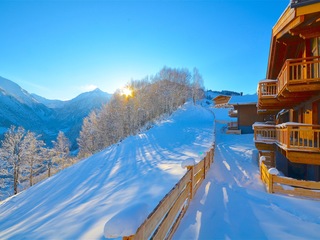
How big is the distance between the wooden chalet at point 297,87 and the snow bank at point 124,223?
25.3 feet

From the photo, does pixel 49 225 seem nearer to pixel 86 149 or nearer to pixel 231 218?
pixel 231 218

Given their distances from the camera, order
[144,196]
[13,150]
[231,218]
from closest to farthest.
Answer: [231,218] < [144,196] < [13,150]

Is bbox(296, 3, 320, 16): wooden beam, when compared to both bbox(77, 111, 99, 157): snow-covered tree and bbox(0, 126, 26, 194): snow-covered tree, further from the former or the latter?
bbox(77, 111, 99, 157): snow-covered tree

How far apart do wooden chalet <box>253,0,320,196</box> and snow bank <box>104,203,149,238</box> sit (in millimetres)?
7722

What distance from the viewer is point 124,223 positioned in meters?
2.23

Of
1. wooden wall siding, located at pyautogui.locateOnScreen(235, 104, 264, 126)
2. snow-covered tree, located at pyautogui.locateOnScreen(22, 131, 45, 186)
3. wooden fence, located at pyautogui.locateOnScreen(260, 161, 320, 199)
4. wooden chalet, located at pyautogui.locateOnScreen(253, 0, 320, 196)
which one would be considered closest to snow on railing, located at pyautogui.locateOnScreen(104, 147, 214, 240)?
wooden fence, located at pyautogui.locateOnScreen(260, 161, 320, 199)

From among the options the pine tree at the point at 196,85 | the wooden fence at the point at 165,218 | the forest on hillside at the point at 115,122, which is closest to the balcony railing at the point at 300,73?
the wooden fence at the point at 165,218

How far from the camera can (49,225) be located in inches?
245

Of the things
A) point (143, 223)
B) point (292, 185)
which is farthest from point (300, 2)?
point (143, 223)

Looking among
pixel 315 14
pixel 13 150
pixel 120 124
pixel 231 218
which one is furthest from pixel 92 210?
pixel 120 124

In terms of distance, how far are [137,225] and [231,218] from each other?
12.0 ft

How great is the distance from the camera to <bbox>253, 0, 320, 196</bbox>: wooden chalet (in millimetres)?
8289

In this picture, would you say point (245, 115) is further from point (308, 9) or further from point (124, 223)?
point (124, 223)

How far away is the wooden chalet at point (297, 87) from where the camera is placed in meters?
8.29
